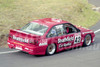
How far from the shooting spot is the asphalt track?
31.1 feet

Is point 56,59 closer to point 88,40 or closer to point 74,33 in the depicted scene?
point 74,33

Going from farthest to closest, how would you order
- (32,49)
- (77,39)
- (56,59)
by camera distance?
(77,39) → (56,59) → (32,49)

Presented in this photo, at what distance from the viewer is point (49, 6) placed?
20.7 metres

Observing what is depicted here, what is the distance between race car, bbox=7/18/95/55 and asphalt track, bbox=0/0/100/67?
30 centimetres

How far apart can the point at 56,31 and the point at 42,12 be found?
7.91 meters

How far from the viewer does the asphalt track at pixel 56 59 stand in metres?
9.48

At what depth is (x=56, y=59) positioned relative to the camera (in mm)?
10227

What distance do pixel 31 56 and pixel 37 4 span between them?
11130mm

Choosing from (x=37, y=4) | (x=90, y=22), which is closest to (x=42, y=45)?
(x=90, y=22)

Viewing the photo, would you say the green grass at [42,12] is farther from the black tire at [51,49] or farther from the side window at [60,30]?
the black tire at [51,49]

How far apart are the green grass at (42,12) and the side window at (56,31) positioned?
3.85m

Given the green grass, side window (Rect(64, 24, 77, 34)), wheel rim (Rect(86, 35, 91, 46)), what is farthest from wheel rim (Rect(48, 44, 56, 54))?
the green grass

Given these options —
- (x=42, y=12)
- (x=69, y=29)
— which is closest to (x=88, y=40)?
(x=69, y=29)

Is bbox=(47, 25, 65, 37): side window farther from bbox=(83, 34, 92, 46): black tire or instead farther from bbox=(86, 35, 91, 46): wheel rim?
bbox=(86, 35, 91, 46): wheel rim
